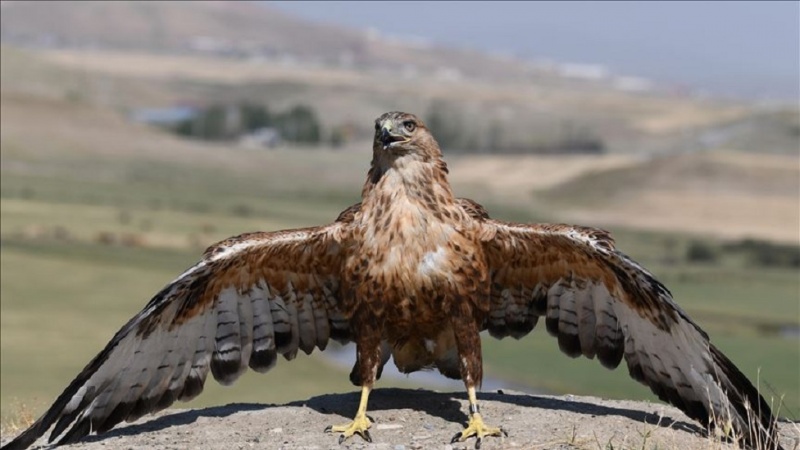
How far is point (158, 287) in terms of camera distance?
44.9m

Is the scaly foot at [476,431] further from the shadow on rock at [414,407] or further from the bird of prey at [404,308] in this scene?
the shadow on rock at [414,407]

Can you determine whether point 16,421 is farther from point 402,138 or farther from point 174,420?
point 402,138

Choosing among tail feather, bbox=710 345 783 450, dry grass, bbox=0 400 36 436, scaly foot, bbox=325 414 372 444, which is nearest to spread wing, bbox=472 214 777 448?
tail feather, bbox=710 345 783 450

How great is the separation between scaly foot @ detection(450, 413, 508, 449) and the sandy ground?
86 millimetres

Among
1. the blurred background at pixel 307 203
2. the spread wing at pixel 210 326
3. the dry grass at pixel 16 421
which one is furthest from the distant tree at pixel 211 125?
the spread wing at pixel 210 326

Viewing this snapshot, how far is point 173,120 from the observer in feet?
493

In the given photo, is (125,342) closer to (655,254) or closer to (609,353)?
(609,353)

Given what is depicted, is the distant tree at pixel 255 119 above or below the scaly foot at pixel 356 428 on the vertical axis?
above

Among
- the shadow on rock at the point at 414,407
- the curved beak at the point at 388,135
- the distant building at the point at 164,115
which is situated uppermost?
the distant building at the point at 164,115

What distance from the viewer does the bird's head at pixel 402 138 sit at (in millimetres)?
11602

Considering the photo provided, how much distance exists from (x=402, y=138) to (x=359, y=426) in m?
2.49

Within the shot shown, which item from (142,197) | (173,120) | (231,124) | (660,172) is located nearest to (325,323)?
(142,197)

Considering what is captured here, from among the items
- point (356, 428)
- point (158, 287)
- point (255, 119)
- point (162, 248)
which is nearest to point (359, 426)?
point (356, 428)

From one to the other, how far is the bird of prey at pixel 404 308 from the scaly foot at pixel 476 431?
0.02 meters
